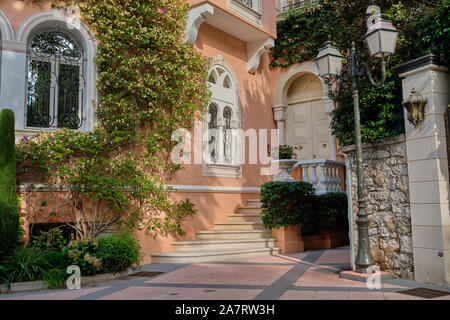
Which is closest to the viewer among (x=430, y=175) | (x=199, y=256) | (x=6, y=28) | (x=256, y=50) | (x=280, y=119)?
(x=430, y=175)

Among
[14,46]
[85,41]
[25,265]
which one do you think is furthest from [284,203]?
[14,46]

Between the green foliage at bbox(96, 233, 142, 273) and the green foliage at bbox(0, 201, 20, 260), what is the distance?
1354 millimetres

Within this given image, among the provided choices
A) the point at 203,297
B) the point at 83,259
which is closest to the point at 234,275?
the point at 203,297

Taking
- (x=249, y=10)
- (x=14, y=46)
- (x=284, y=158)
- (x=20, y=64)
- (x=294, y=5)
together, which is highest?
(x=294, y=5)

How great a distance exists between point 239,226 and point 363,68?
511cm

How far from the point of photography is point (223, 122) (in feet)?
36.3

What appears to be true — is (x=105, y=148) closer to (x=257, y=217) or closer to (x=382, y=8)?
(x=257, y=217)

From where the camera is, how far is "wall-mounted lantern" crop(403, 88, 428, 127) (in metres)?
5.96

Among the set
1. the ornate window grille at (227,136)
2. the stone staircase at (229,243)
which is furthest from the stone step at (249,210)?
the ornate window grille at (227,136)

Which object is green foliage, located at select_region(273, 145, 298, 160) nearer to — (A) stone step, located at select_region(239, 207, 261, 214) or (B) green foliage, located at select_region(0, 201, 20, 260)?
(A) stone step, located at select_region(239, 207, 261, 214)

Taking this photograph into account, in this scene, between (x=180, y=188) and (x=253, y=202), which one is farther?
(x=253, y=202)

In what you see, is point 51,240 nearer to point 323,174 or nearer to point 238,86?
point 238,86

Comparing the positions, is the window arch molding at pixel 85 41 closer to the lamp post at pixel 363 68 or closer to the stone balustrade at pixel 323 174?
the lamp post at pixel 363 68

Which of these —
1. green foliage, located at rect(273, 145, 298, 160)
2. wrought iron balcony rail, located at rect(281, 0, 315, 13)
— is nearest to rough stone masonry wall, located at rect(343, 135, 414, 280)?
green foliage, located at rect(273, 145, 298, 160)
